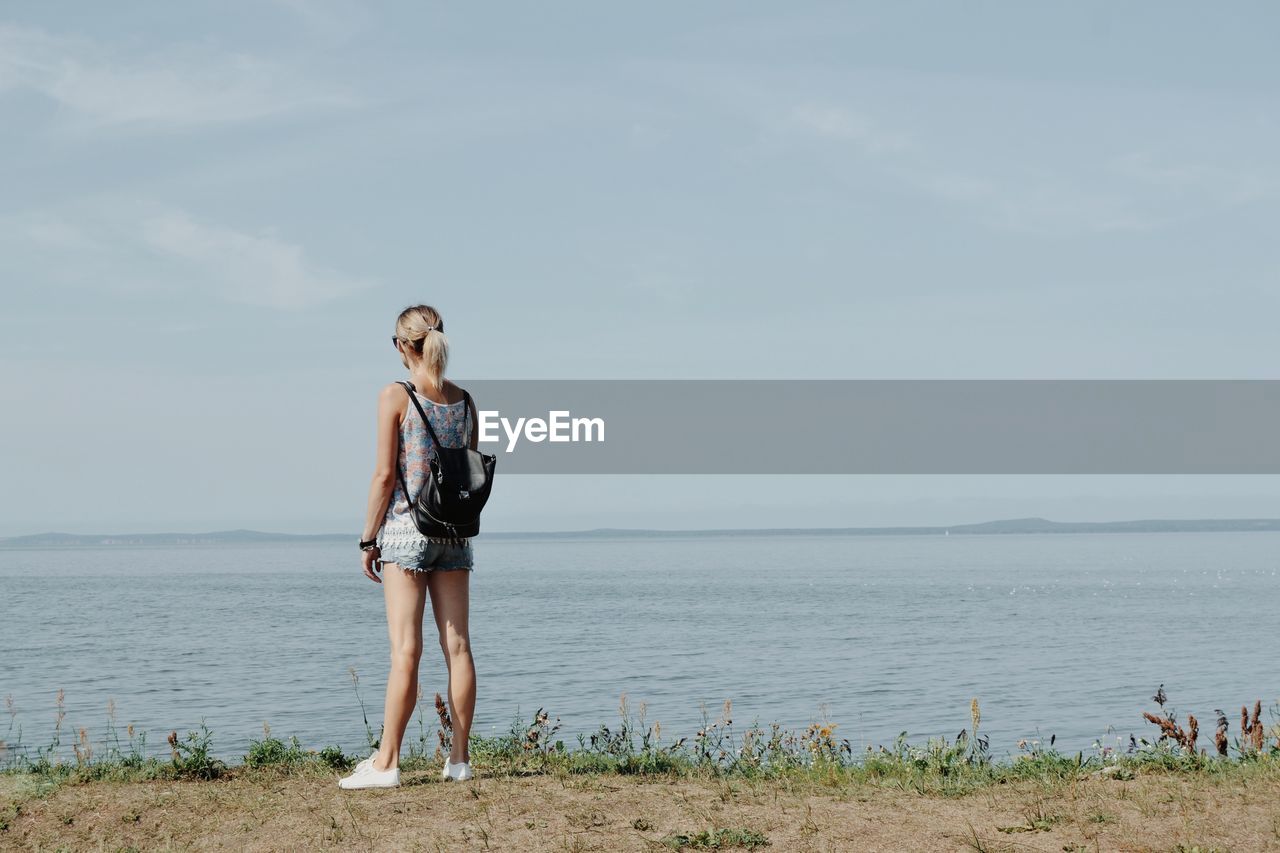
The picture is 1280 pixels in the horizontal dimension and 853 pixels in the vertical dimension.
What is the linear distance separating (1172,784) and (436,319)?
5.10m

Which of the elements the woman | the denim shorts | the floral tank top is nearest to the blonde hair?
the woman

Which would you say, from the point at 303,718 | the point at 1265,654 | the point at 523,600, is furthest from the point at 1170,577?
the point at 303,718

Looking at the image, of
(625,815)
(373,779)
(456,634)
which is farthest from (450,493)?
(625,815)

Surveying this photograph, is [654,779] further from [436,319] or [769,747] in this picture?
[436,319]

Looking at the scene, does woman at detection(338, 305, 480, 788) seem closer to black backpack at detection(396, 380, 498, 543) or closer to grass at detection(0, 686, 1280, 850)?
black backpack at detection(396, 380, 498, 543)

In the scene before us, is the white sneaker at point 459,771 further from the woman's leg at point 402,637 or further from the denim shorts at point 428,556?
the denim shorts at point 428,556

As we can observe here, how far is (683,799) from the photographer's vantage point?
6.79m

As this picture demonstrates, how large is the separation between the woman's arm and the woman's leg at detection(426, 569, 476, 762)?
1.57ft

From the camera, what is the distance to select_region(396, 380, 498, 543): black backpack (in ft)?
22.1

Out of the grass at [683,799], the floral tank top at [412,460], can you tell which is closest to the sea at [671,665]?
the grass at [683,799]

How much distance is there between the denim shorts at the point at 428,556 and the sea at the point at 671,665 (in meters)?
2.12

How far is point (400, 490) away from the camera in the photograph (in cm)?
688

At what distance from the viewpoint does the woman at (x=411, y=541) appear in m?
6.80

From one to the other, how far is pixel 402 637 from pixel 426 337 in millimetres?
1723
